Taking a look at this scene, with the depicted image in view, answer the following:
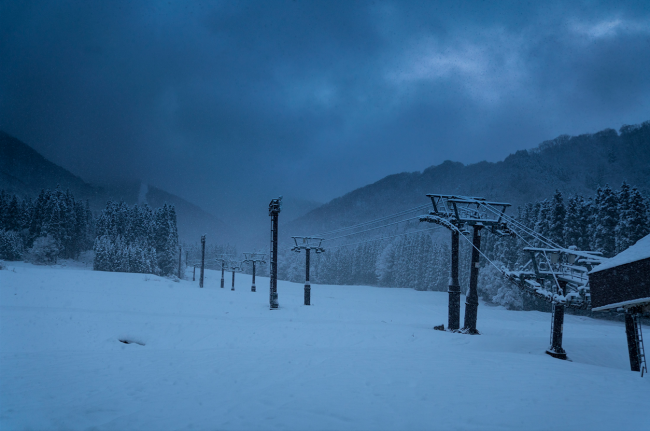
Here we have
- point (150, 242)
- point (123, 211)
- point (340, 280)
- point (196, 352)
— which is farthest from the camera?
point (340, 280)

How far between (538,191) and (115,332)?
221151 mm

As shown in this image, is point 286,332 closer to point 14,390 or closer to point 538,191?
point 14,390

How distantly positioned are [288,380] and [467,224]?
14057mm

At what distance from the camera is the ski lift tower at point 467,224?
1797 centimetres

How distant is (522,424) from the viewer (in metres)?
6.12

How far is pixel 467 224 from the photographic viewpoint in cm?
1855

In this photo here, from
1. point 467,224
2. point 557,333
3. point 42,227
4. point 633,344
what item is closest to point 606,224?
point 467,224

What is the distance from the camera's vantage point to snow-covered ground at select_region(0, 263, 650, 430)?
625 cm

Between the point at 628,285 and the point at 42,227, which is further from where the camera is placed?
the point at 42,227

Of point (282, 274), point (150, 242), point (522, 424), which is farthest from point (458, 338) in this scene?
point (282, 274)

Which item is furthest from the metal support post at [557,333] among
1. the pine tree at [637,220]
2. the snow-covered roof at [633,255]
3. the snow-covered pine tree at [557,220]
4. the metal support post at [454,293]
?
the snow-covered pine tree at [557,220]

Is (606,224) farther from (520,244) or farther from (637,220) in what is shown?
(520,244)

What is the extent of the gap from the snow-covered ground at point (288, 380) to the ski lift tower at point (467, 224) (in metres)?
2.11

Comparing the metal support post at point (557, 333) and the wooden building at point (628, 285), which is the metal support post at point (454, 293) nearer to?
the metal support post at point (557, 333)
